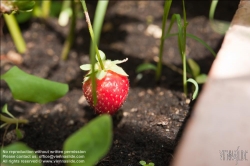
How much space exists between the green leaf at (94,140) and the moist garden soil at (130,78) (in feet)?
0.71

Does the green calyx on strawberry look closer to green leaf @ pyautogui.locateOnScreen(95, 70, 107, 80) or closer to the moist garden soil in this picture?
green leaf @ pyautogui.locateOnScreen(95, 70, 107, 80)

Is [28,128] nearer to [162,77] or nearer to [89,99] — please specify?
[89,99]

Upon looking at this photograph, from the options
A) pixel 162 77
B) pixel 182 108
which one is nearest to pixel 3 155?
pixel 182 108

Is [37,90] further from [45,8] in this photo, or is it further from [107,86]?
[45,8]

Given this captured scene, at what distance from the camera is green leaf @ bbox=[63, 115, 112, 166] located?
0.62m

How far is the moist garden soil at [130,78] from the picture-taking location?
91 cm

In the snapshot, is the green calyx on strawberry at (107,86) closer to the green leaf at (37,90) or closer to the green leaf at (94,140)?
the green leaf at (37,90)

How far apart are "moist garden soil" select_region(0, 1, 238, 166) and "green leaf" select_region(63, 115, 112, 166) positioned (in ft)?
0.71

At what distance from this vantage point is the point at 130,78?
1.23 metres

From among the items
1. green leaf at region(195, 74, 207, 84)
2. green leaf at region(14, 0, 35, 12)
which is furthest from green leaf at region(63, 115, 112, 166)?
green leaf at region(195, 74, 207, 84)

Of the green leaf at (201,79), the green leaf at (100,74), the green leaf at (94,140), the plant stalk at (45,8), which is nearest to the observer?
the green leaf at (94,140)

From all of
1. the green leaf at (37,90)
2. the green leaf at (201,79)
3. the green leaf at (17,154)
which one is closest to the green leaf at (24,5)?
the green leaf at (37,90)

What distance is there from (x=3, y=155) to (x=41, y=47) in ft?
2.46

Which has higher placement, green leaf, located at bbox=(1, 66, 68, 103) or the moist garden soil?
green leaf, located at bbox=(1, 66, 68, 103)
